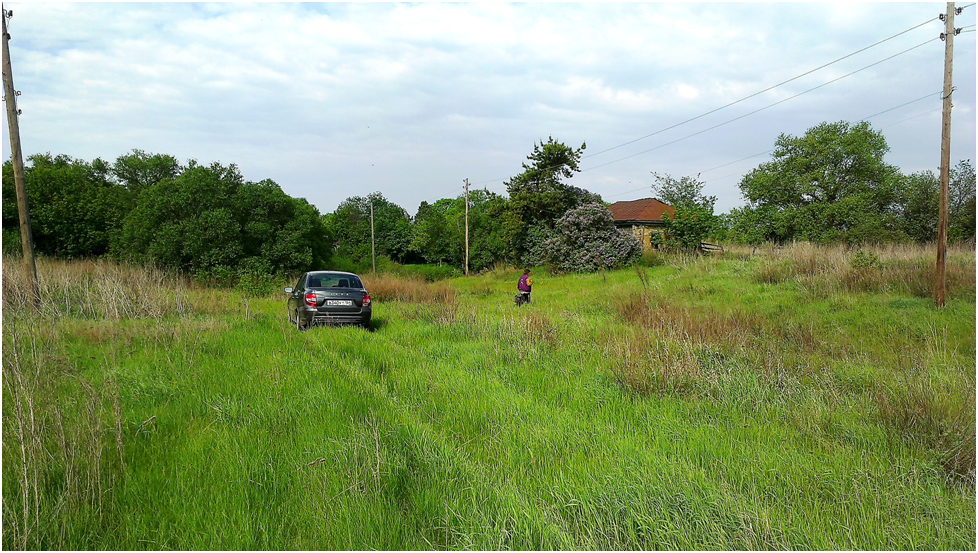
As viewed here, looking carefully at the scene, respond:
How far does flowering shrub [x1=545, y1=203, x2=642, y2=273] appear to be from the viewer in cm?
3128

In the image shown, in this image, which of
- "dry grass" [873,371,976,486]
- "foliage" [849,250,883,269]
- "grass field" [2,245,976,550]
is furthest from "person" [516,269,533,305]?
"dry grass" [873,371,976,486]

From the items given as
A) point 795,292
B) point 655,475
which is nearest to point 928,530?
point 655,475

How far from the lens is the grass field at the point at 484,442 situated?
10.8 ft

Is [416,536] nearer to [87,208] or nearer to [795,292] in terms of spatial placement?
[795,292]

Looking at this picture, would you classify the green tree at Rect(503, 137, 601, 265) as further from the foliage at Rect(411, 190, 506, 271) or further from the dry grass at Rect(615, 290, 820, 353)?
the dry grass at Rect(615, 290, 820, 353)

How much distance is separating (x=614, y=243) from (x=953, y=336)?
75.2 ft

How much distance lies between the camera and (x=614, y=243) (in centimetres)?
3172

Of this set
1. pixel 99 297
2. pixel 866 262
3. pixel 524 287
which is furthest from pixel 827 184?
pixel 99 297

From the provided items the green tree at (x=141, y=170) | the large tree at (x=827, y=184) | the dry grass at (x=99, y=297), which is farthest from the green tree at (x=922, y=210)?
the green tree at (x=141, y=170)

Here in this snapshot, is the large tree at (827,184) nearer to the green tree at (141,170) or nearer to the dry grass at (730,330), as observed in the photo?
the dry grass at (730,330)

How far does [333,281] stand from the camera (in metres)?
12.6

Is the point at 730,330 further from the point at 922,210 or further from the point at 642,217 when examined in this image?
the point at 642,217

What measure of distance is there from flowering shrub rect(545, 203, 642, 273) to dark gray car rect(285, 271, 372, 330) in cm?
2110

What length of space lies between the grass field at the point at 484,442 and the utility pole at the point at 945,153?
2221mm
